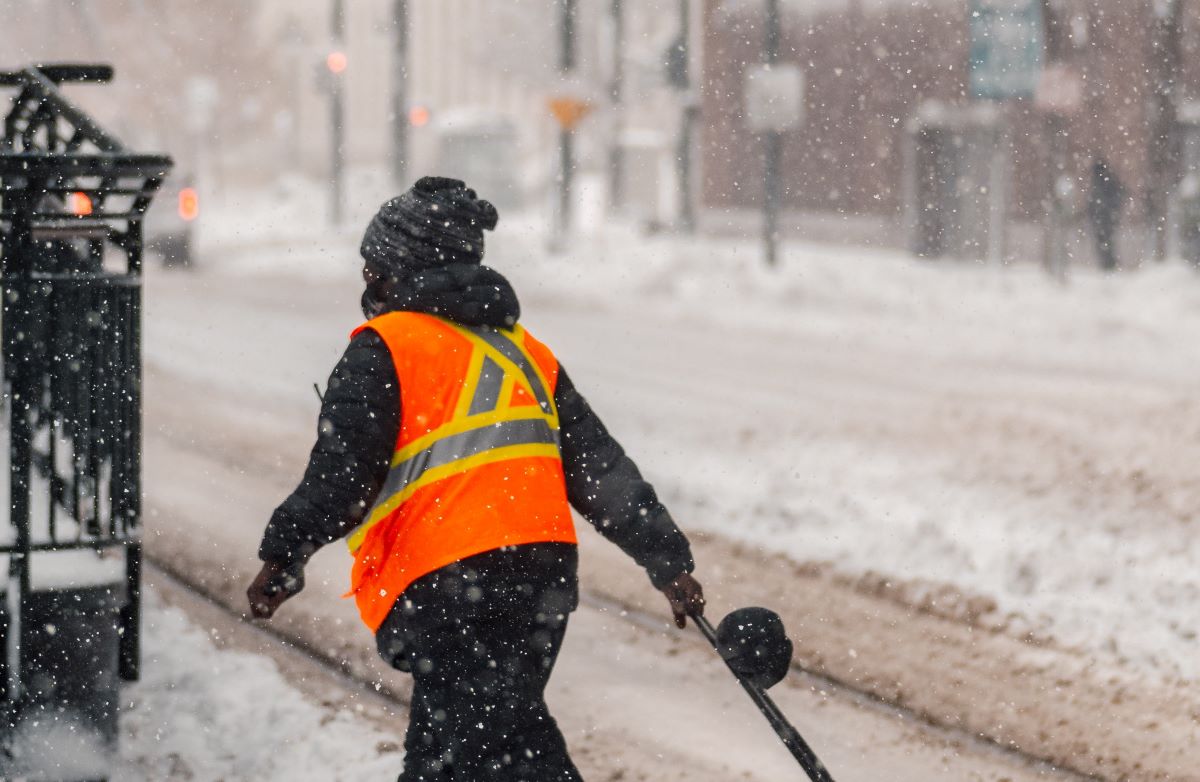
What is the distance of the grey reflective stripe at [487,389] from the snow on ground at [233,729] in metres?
1.57

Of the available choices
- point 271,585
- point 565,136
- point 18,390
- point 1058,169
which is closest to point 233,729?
point 18,390

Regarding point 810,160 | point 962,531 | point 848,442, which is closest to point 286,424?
point 848,442

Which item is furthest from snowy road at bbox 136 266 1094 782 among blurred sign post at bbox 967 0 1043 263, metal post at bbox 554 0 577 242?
metal post at bbox 554 0 577 242

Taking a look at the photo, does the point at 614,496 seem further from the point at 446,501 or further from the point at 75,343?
the point at 75,343

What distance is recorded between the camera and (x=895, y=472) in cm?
874

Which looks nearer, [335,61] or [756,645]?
[756,645]

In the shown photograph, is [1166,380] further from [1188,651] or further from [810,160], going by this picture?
[810,160]

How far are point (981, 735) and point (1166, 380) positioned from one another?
9.27 meters

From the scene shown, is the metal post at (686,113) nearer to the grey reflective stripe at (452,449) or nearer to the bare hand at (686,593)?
the bare hand at (686,593)

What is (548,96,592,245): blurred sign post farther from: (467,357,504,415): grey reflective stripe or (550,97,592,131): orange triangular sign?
(467,357,504,415): grey reflective stripe

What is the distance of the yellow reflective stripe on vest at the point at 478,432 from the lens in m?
3.15

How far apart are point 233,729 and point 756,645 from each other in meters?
2.06

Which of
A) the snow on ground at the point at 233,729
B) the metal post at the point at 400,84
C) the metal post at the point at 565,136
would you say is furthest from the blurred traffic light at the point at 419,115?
the snow on ground at the point at 233,729

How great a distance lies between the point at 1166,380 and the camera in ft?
43.9
